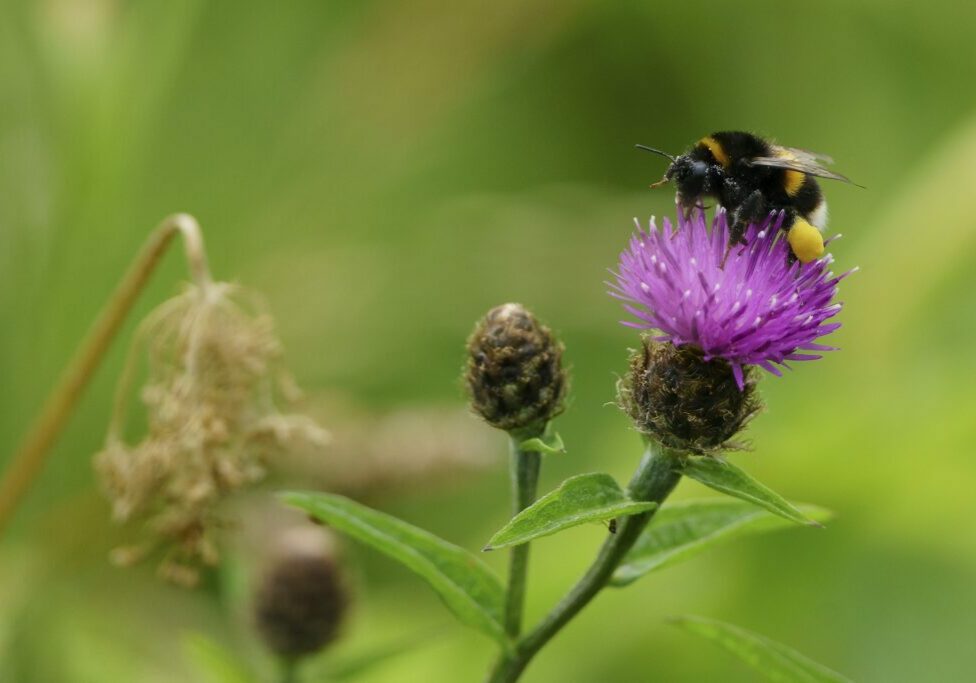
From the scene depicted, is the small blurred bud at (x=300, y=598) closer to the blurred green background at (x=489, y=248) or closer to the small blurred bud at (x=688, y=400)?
the blurred green background at (x=489, y=248)

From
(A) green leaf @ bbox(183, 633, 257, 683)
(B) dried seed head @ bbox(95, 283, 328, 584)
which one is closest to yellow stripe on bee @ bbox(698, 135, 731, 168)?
(B) dried seed head @ bbox(95, 283, 328, 584)

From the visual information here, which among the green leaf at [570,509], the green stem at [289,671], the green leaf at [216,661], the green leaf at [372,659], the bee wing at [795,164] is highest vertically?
the bee wing at [795,164]

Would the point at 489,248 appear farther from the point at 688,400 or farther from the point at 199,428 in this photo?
the point at 688,400

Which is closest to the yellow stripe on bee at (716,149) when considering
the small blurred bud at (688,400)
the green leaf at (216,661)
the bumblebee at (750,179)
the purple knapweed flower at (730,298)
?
the bumblebee at (750,179)

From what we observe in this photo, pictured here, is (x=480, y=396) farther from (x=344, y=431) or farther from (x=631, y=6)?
(x=631, y=6)

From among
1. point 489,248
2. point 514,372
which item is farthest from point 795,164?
point 489,248

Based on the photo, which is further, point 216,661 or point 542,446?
point 216,661
